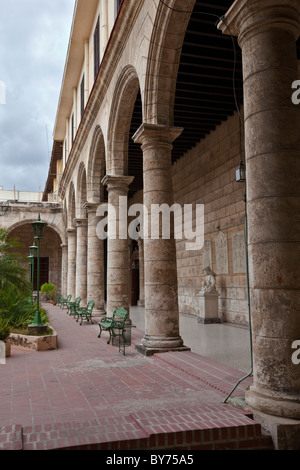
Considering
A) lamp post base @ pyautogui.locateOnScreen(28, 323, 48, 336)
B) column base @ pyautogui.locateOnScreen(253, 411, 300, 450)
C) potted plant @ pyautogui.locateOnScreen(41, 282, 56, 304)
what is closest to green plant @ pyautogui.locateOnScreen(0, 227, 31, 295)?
lamp post base @ pyautogui.locateOnScreen(28, 323, 48, 336)

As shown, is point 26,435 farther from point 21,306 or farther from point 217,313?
point 217,313

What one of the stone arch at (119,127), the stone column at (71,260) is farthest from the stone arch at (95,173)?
the stone column at (71,260)

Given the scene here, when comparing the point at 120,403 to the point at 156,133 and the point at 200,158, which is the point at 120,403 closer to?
the point at 156,133

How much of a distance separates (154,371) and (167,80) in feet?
16.6

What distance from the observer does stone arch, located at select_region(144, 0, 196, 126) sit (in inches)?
264

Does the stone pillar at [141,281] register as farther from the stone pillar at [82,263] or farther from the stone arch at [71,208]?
the stone pillar at [82,263]

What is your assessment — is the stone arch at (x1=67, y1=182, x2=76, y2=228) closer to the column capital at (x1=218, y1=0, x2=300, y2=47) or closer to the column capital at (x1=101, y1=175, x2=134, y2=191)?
the column capital at (x1=101, y1=175, x2=134, y2=191)

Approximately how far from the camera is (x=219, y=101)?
1113 centimetres

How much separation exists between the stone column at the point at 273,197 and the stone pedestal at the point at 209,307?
27.9ft

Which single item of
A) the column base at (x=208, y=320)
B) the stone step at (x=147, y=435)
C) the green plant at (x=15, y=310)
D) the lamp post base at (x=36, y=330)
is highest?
the green plant at (x=15, y=310)

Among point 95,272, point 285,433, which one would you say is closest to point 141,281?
point 95,272

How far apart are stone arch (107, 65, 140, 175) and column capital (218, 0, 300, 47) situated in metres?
6.16

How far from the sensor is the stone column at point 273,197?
11.4ft

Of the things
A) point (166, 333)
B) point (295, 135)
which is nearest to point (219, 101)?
point (166, 333)
